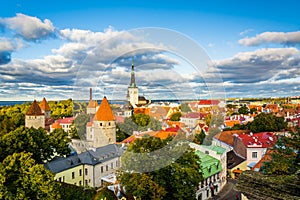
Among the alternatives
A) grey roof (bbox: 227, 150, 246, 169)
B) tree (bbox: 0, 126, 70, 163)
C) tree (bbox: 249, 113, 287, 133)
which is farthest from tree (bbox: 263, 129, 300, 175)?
tree (bbox: 249, 113, 287, 133)

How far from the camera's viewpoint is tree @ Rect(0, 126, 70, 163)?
1670 cm

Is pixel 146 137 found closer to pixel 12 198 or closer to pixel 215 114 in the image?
pixel 215 114

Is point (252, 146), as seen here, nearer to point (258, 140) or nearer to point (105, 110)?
point (258, 140)

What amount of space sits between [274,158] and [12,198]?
9354 mm

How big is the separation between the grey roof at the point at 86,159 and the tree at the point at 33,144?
1.45 m

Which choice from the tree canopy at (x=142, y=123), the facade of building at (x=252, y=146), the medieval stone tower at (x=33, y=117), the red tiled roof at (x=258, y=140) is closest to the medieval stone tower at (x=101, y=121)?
the tree canopy at (x=142, y=123)

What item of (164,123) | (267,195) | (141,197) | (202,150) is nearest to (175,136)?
(164,123)

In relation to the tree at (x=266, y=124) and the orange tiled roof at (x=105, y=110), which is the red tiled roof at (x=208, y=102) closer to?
the orange tiled roof at (x=105, y=110)

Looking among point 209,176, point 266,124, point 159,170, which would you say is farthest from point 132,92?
point 266,124

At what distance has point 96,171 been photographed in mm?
17406

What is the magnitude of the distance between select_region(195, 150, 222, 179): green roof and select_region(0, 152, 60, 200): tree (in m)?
8.37

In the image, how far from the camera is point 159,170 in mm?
10867

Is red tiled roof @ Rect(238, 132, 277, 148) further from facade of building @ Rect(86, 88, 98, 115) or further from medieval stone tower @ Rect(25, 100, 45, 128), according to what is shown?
medieval stone tower @ Rect(25, 100, 45, 128)

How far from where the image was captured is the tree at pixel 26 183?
9.90m
